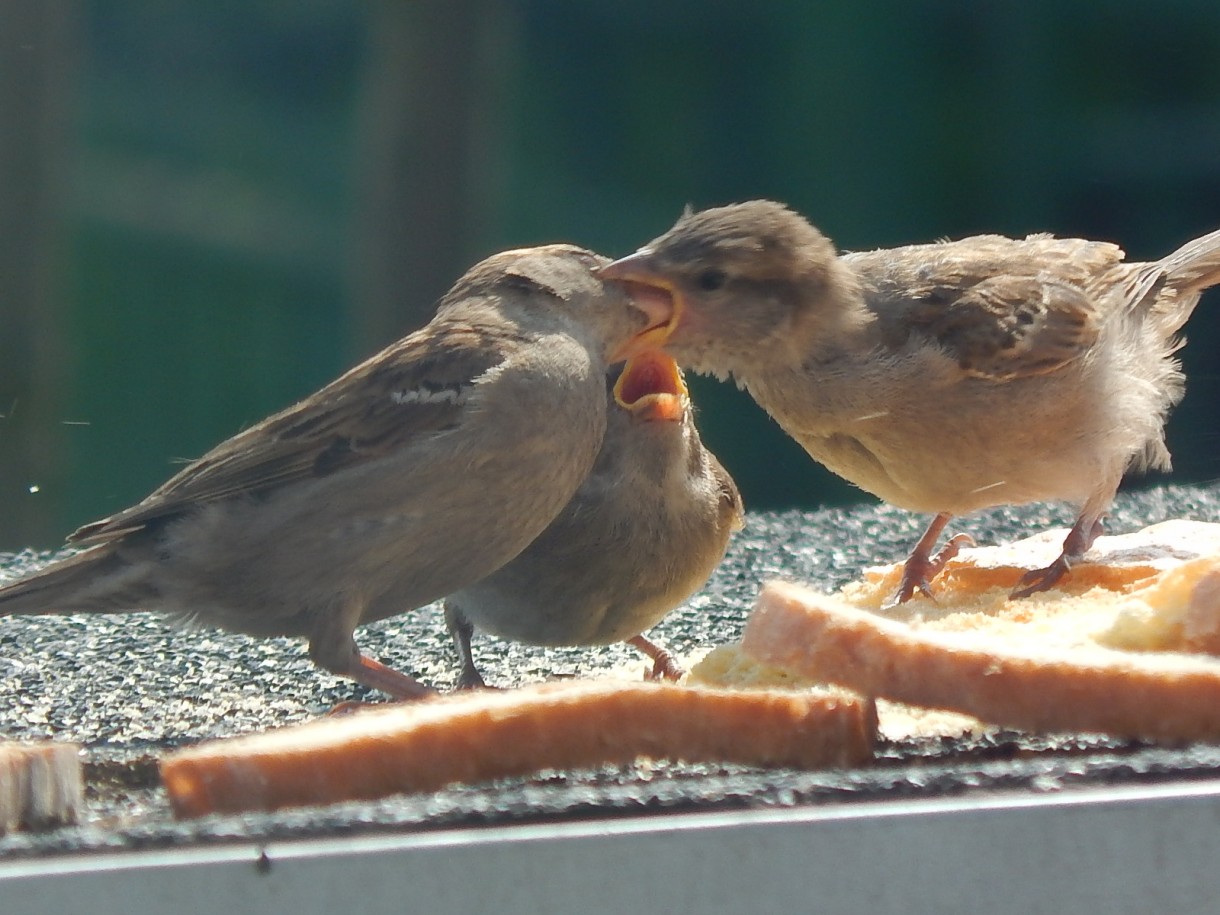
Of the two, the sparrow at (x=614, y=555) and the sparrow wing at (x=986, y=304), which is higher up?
the sparrow wing at (x=986, y=304)

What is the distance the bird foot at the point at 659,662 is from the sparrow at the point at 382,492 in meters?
0.44

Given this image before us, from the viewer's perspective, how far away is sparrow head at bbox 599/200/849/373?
3.62 meters

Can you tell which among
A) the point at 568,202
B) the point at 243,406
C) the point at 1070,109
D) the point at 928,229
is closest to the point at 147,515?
the point at 243,406

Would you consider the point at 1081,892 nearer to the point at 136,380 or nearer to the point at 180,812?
the point at 180,812

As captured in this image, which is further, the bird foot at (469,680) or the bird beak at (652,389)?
the bird beak at (652,389)

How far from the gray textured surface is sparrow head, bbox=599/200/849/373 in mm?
664

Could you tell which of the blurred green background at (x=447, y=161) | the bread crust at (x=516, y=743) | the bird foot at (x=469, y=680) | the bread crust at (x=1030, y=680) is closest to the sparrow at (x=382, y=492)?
the bird foot at (x=469, y=680)

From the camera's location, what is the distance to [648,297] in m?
3.62

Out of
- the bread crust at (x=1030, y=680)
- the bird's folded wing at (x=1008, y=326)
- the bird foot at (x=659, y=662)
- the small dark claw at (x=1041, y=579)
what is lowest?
the bird foot at (x=659, y=662)

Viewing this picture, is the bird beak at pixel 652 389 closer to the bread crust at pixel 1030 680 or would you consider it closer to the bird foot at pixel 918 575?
the bird foot at pixel 918 575

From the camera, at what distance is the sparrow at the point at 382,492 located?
125 inches

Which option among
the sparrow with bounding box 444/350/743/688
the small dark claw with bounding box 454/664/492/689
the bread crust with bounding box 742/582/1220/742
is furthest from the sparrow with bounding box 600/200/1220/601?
the bread crust with bounding box 742/582/1220/742

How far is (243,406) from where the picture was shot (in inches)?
357

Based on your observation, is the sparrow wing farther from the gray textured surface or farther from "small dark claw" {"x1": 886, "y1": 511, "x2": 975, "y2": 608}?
the gray textured surface
